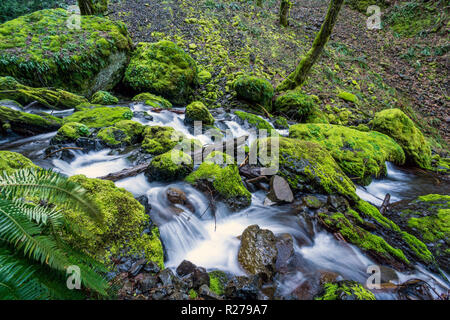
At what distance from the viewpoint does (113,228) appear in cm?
225

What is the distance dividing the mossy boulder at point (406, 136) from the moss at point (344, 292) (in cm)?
758

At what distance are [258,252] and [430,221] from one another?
3721mm

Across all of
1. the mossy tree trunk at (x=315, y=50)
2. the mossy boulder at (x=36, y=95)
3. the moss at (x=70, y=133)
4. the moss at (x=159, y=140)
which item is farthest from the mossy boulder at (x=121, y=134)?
the mossy tree trunk at (x=315, y=50)

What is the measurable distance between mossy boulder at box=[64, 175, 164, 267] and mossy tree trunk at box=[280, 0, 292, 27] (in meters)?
17.7

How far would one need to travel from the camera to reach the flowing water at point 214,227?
289 cm

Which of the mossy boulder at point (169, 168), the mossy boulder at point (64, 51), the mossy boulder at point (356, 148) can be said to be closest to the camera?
the mossy boulder at point (169, 168)

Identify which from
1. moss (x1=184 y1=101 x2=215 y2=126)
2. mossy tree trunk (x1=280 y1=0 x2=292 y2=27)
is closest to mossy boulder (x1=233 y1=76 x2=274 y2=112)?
moss (x1=184 y1=101 x2=215 y2=126)

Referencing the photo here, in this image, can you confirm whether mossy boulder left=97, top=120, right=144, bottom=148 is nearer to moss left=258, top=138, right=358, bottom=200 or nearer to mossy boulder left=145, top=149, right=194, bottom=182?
mossy boulder left=145, top=149, right=194, bottom=182

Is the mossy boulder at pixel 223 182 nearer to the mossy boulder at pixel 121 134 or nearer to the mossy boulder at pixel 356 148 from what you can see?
the mossy boulder at pixel 121 134

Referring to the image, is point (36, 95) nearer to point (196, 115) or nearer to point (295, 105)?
point (196, 115)

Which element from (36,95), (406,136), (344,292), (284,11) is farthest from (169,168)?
(284,11)
